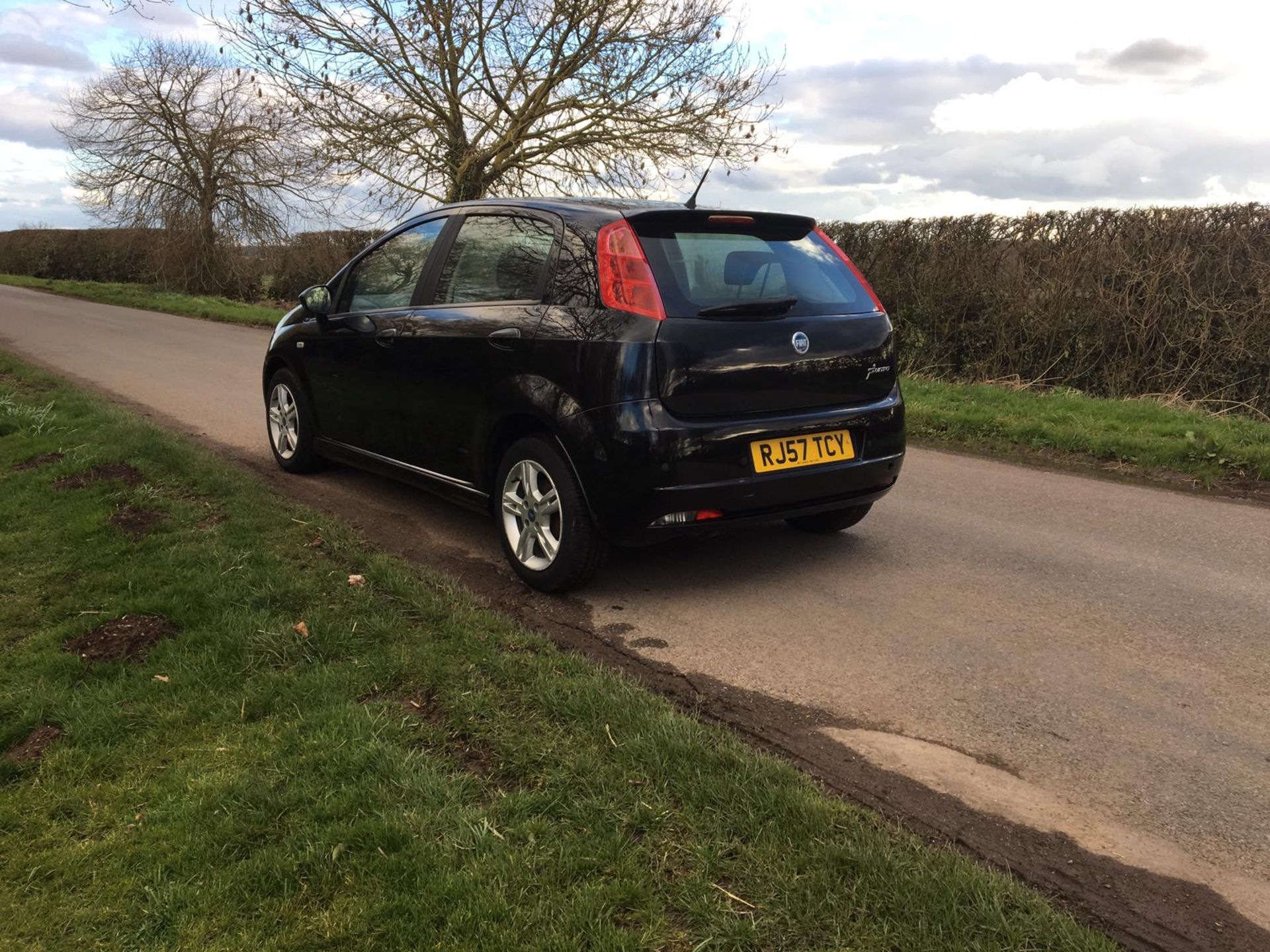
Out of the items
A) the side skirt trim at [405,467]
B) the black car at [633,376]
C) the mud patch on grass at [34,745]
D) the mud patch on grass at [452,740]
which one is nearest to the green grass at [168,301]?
the side skirt trim at [405,467]

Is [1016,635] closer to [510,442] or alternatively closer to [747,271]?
[747,271]

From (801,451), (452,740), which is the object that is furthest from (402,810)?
(801,451)

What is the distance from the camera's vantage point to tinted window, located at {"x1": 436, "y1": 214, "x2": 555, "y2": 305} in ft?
14.6

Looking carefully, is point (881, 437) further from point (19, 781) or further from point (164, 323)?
point (164, 323)

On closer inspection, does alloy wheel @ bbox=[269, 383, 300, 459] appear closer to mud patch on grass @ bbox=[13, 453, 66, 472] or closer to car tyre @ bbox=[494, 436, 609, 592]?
mud patch on grass @ bbox=[13, 453, 66, 472]

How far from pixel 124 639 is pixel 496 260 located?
2.41 meters

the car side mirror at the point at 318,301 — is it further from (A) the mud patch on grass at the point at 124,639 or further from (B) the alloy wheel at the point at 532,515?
(A) the mud patch on grass at the point at 124,639

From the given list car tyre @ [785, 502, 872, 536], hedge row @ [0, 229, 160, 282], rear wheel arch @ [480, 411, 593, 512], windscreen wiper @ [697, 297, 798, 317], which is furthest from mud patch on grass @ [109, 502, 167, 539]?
hedge row @ [0, 229, 160, 282]

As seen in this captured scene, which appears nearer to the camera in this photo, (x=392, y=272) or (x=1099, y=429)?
(x=392, y=272)

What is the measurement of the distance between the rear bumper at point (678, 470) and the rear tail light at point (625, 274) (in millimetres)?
424

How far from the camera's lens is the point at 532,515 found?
14.6ft

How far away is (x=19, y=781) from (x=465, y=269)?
3.07 metres

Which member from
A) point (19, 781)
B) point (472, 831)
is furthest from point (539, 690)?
point (19, 781)

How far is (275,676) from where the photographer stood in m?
3.29
